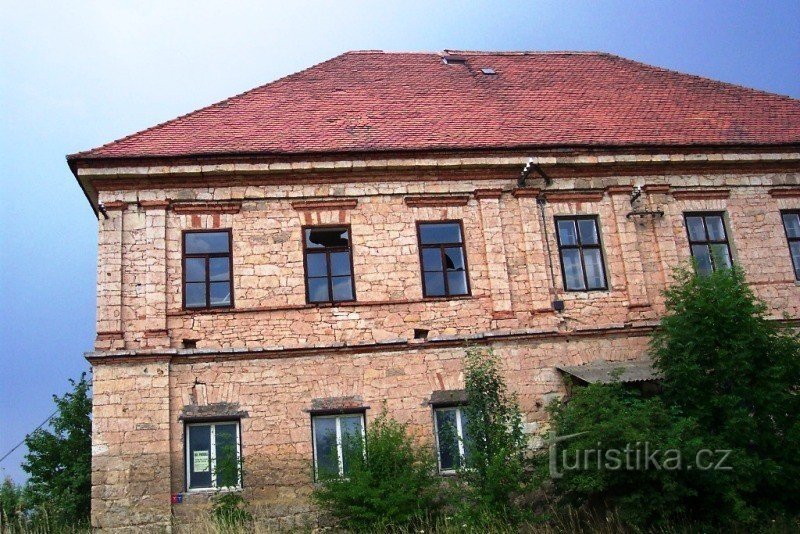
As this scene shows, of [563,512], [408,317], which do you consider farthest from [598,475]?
[408,317]

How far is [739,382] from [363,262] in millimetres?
6691

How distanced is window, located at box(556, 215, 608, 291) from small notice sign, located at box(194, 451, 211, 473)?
7.18m

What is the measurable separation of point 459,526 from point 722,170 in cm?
923

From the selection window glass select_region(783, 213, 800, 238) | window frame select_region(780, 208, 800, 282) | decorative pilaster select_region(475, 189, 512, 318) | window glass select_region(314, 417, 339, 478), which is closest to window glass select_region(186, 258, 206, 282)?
window glass select_region(314, 417, 339, 478)

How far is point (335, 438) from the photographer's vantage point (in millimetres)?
14039

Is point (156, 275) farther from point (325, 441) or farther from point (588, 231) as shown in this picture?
point (588, 231)

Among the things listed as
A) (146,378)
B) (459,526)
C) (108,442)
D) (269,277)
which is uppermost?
(269,277)

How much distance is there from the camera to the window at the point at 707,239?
16.0 metres

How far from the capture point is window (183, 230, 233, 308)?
47.9 ft

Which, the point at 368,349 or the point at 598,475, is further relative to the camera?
the point at 368,349

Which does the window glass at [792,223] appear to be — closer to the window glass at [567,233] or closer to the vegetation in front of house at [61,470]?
the window glass at [567,233]

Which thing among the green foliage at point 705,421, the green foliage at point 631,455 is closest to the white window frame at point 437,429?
the green foliage at point 705,421

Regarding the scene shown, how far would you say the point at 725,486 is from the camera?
40.1 ft

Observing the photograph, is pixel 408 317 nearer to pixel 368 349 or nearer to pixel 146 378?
pixel 368 349
